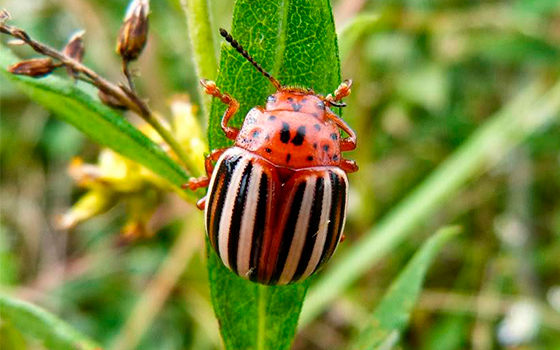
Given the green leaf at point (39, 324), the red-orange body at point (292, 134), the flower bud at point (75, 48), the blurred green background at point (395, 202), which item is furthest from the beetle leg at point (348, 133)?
the blurred green background at point (395, 202)

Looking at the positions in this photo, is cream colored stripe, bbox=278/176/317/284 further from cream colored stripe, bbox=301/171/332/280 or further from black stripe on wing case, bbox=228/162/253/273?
black stripe on wing case, bbox=228/162/253/273

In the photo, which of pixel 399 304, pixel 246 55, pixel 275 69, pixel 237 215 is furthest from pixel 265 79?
pixel 399 304

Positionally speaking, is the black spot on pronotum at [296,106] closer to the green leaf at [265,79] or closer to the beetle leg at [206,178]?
the green leaf at [265,79]

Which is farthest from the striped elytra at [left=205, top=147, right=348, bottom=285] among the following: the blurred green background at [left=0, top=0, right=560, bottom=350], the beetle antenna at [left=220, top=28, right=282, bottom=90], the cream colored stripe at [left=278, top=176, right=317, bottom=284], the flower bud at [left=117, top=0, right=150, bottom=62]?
the blurred green background at [left=0, top=0, right=560, bottom=350]

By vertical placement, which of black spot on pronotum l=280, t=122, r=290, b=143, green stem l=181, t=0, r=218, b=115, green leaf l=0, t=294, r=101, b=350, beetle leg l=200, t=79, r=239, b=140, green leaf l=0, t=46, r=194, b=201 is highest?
green stem l=181, t=0, r=218, b=115

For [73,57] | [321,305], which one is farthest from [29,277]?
[73,57]

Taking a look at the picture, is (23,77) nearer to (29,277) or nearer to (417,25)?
(417,25)

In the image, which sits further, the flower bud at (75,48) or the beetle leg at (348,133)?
the beetle leg at (348,133)

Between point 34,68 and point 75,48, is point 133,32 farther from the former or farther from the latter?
point 34,68
